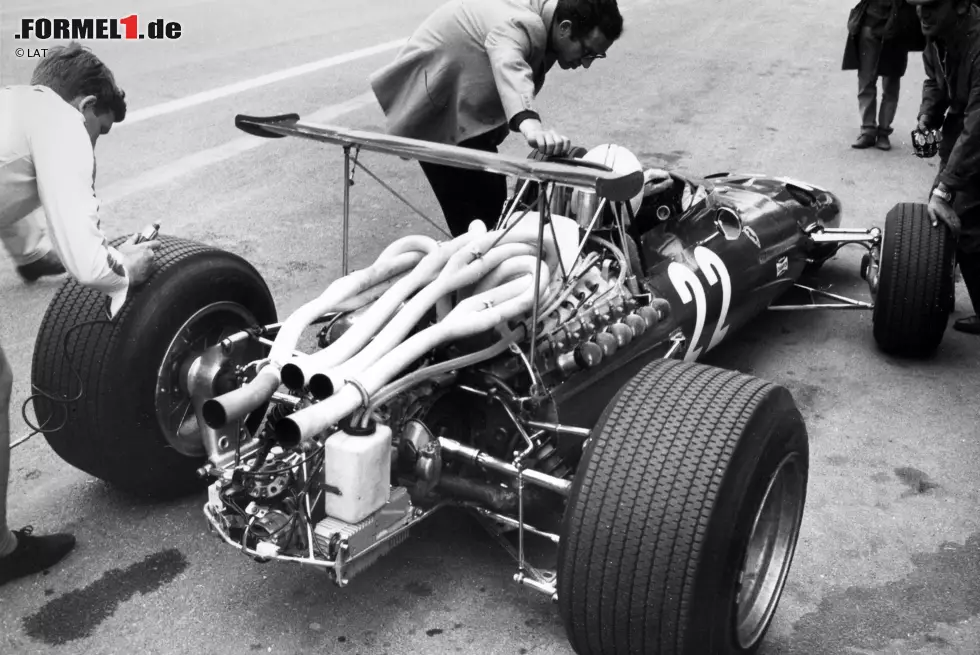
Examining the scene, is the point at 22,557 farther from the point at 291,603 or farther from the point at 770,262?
the point at 770,262

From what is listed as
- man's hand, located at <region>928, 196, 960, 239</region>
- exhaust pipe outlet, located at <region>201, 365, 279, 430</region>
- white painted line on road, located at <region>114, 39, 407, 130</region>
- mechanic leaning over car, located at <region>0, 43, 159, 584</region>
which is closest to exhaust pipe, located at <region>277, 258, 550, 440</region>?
exhaust pipe outlet, located at <region>201, 365, 279, 430</region>

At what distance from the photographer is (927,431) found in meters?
4.72

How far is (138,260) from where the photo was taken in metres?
3.55

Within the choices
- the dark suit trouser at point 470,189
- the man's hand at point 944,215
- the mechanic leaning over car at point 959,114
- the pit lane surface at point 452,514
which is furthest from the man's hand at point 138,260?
the man's hand at point 944,215

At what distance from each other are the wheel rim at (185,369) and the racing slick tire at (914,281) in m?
3.05

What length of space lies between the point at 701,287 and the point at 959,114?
2.20 metres

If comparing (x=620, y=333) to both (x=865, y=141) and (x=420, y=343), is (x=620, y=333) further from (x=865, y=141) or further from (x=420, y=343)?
(x=865, y=141)

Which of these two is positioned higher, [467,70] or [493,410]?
[467,70]

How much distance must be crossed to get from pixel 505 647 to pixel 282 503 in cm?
81

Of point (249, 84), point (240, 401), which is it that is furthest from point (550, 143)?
point (249, 84)

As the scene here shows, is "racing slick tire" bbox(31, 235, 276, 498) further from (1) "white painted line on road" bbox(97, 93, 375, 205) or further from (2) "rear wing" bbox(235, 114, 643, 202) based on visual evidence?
(1) "white painted line on road" bbox(97, 93, 375, 205)

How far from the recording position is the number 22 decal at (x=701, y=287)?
4.32 metres

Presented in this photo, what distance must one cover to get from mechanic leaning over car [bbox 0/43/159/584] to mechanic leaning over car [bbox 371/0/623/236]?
1632 mm

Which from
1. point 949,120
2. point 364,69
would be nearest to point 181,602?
point 949,120
